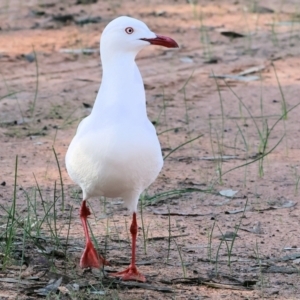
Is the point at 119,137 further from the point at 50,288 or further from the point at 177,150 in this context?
the point at 177,150

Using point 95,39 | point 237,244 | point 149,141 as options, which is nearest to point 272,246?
point 237,244

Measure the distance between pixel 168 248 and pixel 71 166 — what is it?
0.85 metres

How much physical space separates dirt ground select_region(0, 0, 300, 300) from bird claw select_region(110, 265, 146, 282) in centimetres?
6

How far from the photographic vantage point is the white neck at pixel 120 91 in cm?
496

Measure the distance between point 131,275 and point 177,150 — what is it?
2901 mm

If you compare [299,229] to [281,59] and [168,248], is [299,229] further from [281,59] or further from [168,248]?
[281,59]

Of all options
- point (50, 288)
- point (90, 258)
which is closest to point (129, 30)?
point (90, 258)

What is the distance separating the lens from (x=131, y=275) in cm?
509

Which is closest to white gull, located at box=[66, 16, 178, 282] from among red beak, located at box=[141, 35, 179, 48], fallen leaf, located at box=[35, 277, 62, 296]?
red beak, located at box=[141, 35, 179, 48]

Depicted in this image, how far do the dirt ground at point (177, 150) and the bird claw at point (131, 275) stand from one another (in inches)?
2.3

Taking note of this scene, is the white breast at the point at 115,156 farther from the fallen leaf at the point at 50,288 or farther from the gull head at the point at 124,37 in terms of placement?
the fallen leaf at the point at 50,288

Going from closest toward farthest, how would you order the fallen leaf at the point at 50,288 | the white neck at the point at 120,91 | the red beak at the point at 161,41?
1. the fallen leaf at the point at 50,288
2. the white neck at the point at 120,91
3. the red beak at the point at 161,41

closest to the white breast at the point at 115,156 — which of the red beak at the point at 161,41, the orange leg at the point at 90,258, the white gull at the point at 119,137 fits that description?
the white gull at the point at 119,137

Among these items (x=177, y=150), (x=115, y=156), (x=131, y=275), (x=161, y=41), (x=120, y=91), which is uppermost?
(x=161, y=41)
